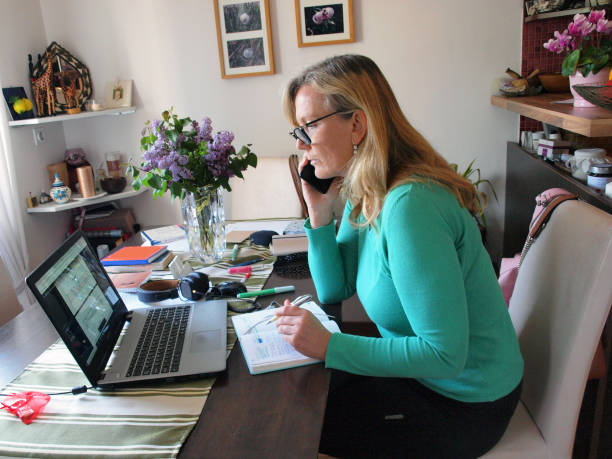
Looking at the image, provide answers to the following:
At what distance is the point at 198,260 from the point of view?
5.84 feet

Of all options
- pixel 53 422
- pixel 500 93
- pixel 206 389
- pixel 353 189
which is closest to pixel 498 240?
pixel 500 93

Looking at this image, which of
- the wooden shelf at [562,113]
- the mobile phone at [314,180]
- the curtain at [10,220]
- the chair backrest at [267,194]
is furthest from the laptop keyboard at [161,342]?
the curtain at [10,220]

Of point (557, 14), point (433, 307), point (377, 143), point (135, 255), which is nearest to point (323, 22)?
point (557, 14)

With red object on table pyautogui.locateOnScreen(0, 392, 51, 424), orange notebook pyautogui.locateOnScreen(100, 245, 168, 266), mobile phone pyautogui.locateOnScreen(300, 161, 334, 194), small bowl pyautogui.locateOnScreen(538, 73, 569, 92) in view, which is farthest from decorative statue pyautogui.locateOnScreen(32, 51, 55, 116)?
small bowl pyautogui.locateOnScreen(538, 73, 569, 92)

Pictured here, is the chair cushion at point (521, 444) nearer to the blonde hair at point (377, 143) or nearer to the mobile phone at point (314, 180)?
the blonde hair at point (377, 143)

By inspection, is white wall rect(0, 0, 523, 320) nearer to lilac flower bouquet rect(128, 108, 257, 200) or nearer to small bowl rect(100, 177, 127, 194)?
small bowl rect(100, 177, 127, 194)

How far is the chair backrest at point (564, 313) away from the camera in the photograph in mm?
1046

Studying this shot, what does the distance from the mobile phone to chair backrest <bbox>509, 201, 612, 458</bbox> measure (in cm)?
56

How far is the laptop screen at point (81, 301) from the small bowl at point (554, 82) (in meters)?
2.44

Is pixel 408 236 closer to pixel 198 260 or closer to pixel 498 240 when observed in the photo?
pixel 198 260

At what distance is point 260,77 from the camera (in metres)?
3.18

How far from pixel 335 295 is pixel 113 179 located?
222 cm

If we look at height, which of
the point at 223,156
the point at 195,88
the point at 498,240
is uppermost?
the point at 195,88

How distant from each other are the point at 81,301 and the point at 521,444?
99 cm
